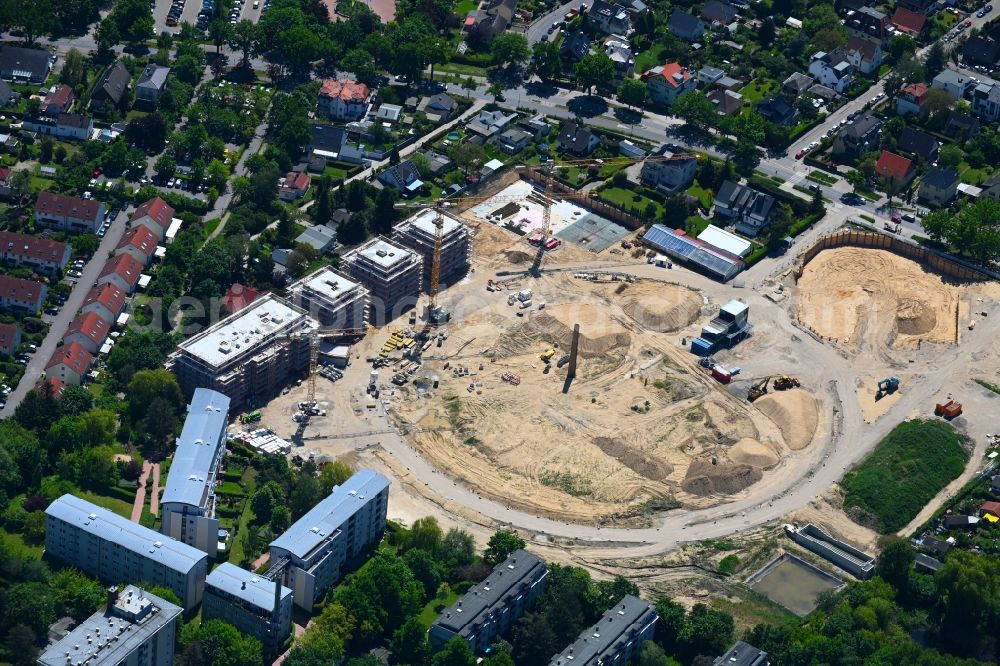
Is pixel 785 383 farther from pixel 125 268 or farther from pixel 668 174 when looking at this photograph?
pixel 125 268

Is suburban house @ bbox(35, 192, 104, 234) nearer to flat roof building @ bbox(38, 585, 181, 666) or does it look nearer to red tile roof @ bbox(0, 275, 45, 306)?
red tile roof @ bbox(0, 275, 45, 306)

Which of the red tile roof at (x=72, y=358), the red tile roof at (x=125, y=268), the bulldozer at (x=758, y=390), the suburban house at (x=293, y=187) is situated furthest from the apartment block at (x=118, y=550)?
the suburban house at (x=293, y=187)

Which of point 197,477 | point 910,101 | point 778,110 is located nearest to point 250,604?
point 197,477

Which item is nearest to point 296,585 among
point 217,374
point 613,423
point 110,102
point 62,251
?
point 217,374

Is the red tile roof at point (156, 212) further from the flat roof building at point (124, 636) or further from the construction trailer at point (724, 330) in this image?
the flat roof building at point (124, 636)

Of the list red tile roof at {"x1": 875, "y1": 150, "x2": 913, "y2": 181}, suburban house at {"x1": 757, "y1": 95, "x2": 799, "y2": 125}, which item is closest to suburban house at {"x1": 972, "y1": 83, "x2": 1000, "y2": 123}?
red tile roof at {"x1": 875, "y1": 150, "x2": 913, "y2": 181}

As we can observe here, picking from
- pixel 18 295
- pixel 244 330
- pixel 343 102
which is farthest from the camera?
pixel 343 102

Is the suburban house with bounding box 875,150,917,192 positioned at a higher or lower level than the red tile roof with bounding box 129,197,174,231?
higher
